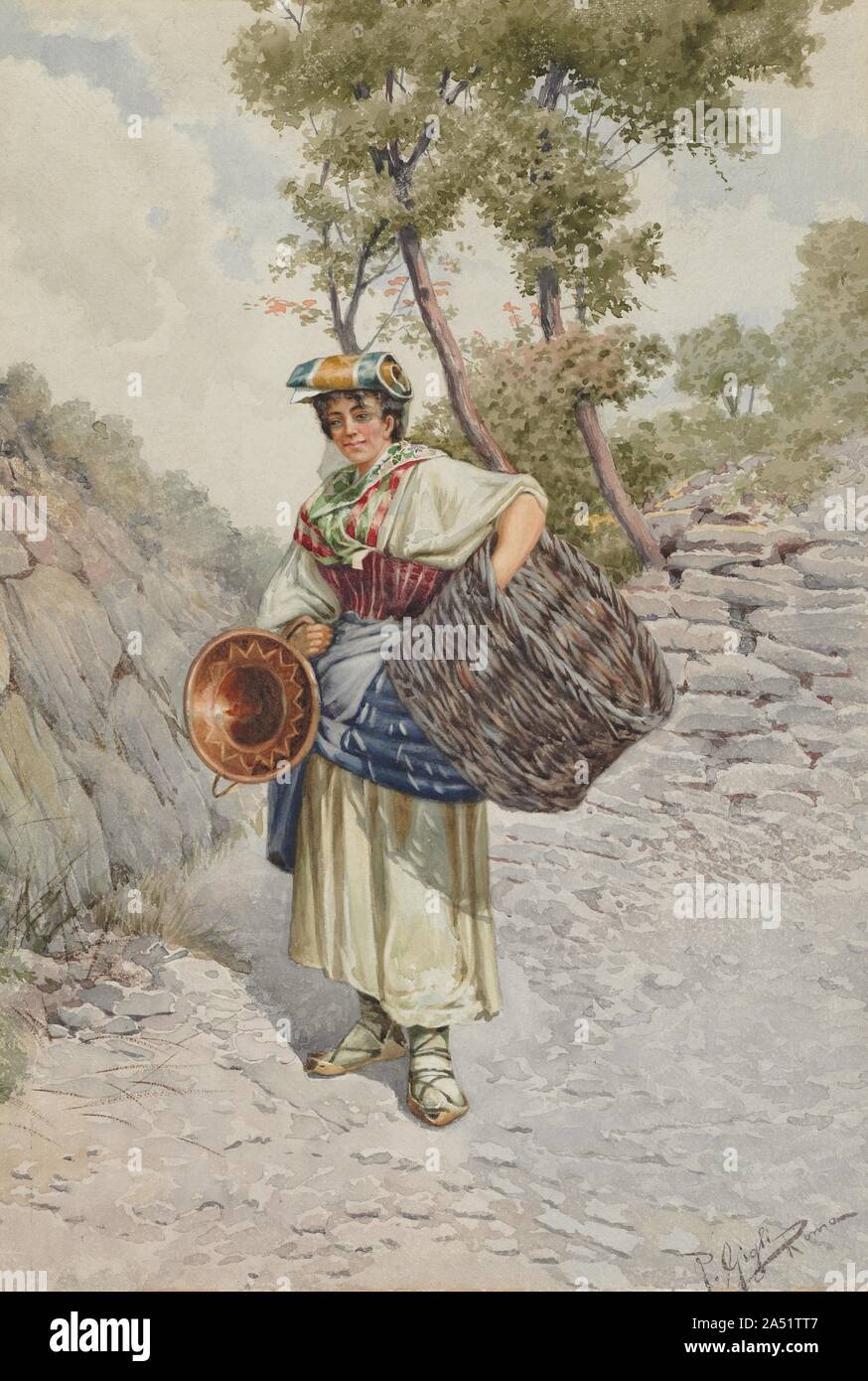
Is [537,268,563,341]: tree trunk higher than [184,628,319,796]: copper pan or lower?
higher

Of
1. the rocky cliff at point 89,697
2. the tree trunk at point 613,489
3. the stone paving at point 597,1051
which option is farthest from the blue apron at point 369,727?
the tree trunk at point 613,489

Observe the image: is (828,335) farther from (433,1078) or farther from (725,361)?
(433,1078)

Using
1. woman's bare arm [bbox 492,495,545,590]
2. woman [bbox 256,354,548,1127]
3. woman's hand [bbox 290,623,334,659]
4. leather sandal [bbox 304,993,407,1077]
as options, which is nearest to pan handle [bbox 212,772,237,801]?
woman [bbox 256,354,548,1127]

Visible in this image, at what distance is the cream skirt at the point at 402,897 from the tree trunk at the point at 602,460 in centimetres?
99

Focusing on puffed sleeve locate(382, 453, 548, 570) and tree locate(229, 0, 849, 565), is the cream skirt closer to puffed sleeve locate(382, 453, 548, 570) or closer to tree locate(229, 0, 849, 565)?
puffed sleeve locate(382, 453, 548, 570)

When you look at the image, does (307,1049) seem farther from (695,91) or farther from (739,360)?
(695,91)

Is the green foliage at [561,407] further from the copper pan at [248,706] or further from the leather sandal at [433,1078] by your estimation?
the leather sandal at [433,1078]

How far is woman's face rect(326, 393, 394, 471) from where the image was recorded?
357cm

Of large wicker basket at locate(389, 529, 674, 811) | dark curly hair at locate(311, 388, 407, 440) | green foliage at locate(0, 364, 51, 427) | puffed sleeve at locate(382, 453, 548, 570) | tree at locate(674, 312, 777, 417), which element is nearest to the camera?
large wicker basket at locate(389, 529, 674, 811)

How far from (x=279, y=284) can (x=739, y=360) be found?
1.45 meters

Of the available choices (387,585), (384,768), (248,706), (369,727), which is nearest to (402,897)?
(384,768)

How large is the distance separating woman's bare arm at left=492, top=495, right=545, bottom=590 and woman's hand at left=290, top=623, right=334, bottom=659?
22.0 inches

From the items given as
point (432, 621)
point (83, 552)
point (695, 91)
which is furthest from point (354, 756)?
point (695, 91)

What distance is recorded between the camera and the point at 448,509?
347 cm
